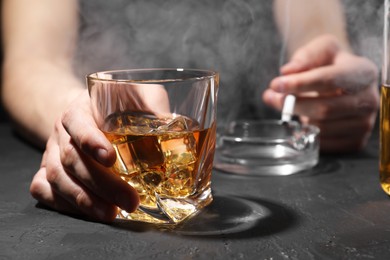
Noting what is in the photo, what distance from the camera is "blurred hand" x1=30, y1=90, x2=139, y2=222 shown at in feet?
2.41

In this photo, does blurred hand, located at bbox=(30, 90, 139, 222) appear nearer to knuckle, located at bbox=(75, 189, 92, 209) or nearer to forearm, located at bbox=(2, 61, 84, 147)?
knuckle, located at bbox=(75, 189, 92, 209)

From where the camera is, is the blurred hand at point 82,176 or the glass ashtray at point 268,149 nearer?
the blurred hand at point 82,176

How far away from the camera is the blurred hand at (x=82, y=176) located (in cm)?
73

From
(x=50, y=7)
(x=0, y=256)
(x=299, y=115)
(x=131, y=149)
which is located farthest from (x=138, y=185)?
(x=50, y=7)

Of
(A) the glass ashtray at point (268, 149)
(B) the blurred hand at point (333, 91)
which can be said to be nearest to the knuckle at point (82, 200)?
(A) the glass ashtray at point (268, 149)

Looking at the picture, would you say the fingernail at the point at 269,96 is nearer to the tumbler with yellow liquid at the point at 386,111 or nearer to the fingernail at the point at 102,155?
the tumbler with yellow liquid at the point at 386,111

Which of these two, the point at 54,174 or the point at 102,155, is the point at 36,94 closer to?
the point at 54,174

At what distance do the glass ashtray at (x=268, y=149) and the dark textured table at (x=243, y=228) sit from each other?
1.8 inches

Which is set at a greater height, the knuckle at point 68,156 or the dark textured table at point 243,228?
the knuckle at point 68,156

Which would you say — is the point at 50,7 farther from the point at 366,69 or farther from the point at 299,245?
the point at 299,245

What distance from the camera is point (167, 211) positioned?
2.49 feet

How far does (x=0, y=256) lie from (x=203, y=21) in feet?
3.24

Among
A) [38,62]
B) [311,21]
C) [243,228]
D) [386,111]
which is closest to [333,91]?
[311,21]

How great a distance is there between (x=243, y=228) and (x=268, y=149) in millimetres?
430
